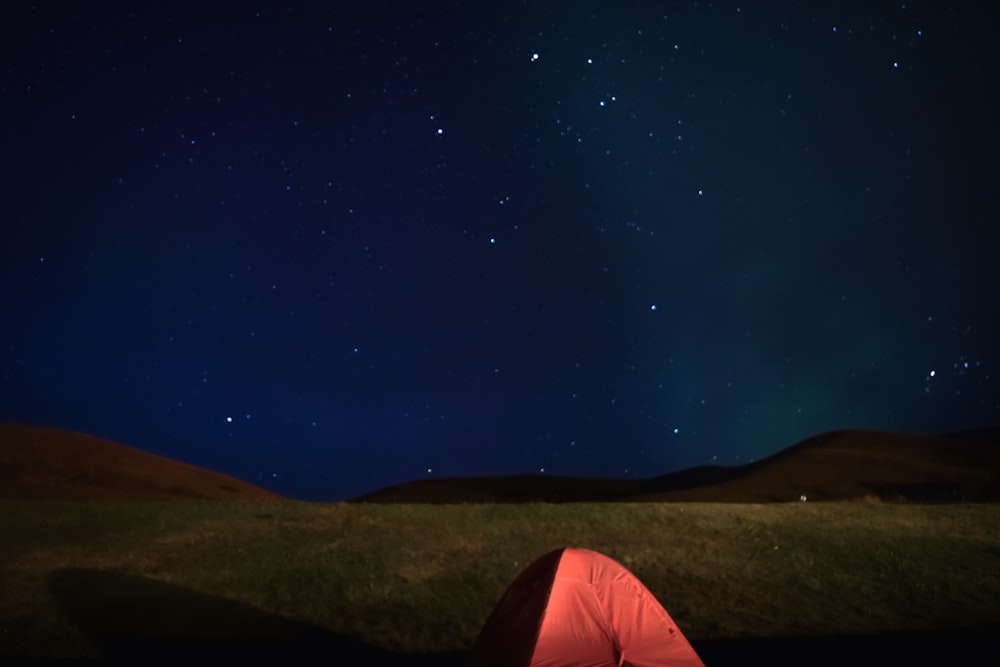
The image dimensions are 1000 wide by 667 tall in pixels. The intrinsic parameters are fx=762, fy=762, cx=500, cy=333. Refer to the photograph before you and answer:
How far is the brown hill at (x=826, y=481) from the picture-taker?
125 feet

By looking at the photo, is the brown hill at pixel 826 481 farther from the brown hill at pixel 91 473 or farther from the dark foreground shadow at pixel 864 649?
the dark foreground shadow at pixel 864 649

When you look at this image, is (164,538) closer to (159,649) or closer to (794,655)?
(159,649)

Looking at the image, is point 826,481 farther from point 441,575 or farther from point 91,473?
point 91,473

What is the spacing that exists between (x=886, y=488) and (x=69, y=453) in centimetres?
4083

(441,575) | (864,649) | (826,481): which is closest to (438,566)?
(441,575)

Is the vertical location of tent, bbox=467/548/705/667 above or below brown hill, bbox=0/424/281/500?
below

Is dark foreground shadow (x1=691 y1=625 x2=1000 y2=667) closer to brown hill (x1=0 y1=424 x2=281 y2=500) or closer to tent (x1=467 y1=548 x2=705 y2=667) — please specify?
tent (x1=467 y1=548 x2=705 y2=667)

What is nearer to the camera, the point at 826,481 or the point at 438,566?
the point at 438,566

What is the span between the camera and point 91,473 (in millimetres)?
34438

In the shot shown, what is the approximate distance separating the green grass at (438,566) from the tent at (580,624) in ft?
8.81

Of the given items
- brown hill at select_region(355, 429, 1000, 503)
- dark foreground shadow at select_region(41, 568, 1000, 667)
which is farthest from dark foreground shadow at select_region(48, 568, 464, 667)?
brown hill at select_region(355, 429, 1000, 503)

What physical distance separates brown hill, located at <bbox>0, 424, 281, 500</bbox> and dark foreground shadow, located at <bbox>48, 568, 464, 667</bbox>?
A: 13.9 meters

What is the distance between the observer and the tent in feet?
28.9

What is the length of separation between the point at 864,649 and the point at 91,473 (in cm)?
3324
